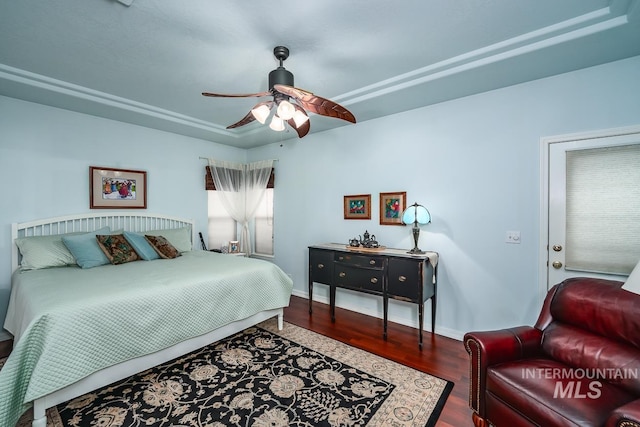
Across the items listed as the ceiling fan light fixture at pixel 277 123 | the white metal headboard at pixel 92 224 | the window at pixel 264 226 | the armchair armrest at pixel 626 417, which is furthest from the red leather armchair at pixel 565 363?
the white metal headboard at pixel 92 224

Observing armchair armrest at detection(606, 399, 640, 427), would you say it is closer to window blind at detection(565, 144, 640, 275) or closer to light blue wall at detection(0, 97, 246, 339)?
window blind at detection(565, 144, 640, 275)

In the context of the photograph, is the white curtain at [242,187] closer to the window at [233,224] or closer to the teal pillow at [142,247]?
the window at [233,224]

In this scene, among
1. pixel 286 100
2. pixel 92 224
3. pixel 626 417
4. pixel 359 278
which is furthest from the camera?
pixel 92 224

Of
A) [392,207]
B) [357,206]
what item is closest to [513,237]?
[392,207]

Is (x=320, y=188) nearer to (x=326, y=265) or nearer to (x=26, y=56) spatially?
(x=326, y=265)

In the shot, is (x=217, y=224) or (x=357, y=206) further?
(x=217, y=224)

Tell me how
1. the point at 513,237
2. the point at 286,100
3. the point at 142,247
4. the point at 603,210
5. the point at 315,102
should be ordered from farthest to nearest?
the point at 142,247
the point at 513,237
the point at 603,210
the point at 286,100
the point at 315,102

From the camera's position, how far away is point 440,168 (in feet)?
10.4

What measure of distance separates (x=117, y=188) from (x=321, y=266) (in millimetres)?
3000

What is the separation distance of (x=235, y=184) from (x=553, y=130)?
4512 mm

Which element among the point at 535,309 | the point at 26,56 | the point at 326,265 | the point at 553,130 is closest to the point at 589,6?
the point at 553,130

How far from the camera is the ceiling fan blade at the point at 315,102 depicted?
197 centimetres

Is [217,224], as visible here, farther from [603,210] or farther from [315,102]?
[603,210]

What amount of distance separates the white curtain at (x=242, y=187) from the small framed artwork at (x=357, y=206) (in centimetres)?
169
